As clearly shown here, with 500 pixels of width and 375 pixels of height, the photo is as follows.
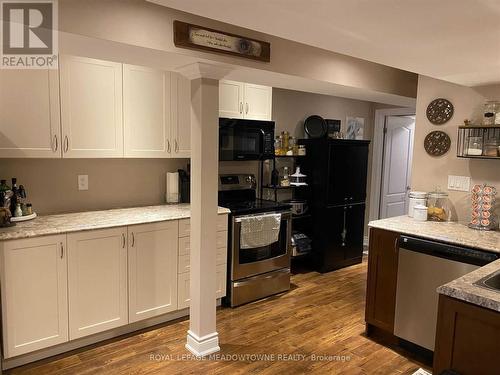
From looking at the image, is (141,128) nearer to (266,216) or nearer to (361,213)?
(266,216)

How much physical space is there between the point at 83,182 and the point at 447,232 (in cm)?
287

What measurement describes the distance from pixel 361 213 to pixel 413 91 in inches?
61.6

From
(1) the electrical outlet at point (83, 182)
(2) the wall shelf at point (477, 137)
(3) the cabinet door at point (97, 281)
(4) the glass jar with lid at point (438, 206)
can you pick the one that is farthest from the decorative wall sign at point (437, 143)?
(1) the electrical outlet at point (83, 182)

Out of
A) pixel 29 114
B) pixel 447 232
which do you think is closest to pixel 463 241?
pixel 447 232

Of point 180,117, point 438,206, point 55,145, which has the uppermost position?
point 180,117

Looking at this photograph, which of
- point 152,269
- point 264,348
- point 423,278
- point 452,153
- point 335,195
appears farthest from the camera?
point 335,195

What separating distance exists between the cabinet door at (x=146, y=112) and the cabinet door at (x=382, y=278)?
193 cm

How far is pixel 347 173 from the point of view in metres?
4.44

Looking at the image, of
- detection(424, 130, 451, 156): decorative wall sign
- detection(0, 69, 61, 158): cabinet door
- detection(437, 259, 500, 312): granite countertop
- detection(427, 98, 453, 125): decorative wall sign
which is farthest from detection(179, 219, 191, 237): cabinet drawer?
detection(427, 98, 453, 125): decorative wall sign

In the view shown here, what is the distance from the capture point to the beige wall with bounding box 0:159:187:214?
2.91 meters

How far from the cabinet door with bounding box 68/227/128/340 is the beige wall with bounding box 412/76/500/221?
2564 millimetres

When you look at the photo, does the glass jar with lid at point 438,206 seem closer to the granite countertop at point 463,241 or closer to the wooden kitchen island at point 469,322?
the granite countertop at point 463,241

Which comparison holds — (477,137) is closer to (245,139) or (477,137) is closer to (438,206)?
(438,206)

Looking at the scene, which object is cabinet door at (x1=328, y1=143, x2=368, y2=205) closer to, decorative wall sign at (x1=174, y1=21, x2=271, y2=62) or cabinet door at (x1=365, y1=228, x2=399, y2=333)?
cabinet door at (x1=365, y1=228, x2=399, y2=333)
